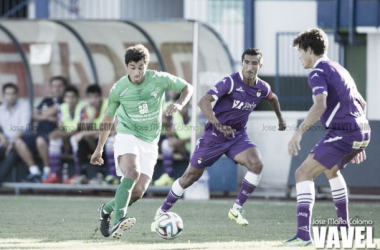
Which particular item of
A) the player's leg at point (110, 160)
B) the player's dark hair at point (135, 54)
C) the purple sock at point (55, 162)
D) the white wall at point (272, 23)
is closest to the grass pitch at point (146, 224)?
the player's leg at point (110, 160)

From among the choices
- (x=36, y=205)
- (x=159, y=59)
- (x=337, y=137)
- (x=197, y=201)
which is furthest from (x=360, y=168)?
(x=337, y=137)

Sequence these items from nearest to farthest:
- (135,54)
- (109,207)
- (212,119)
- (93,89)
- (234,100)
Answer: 1. (135,54)
2. (109,207)
3. (212,119)
4. (234,100)
5. (93,89)

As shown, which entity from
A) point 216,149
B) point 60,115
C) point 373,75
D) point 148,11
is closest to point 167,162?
point 60,115

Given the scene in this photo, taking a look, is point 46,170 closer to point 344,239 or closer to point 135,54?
point 135,54

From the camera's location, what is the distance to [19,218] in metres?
12.3

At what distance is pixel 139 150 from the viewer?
10188 mm

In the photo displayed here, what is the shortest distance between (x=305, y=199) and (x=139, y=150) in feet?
6.73

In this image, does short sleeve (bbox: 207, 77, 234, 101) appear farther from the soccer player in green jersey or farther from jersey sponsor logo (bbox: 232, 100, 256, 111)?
the soccer player in green jersey

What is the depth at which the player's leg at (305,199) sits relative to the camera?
884 cm

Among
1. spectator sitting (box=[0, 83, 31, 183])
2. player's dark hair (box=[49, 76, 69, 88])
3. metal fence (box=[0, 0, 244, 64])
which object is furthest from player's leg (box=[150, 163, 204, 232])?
metal fence (box=[0, 0, 244, 64])

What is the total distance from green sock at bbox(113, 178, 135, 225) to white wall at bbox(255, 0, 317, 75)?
1133 cm

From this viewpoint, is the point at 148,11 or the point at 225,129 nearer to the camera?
the point at 225,129

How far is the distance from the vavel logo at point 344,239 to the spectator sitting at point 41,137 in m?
8.28

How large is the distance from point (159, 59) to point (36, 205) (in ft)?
13.7
